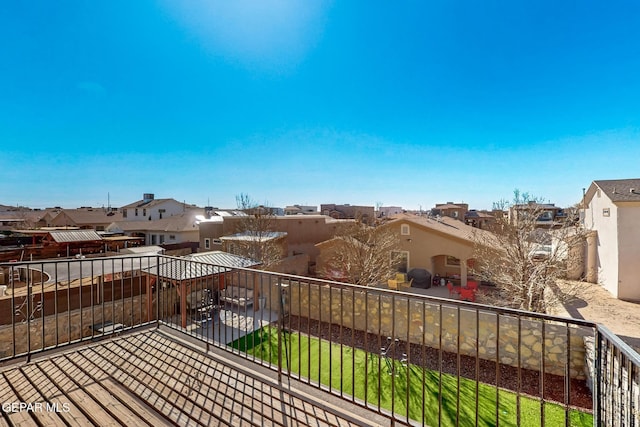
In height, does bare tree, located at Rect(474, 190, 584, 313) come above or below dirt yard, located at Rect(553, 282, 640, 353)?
above

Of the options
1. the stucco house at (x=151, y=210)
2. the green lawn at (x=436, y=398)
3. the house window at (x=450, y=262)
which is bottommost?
the green lawn at (x=436, y=398)

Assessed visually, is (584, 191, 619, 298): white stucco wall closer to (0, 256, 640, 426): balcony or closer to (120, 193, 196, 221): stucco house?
(0, 256, 640, 426): balcony

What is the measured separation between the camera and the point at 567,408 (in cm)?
157

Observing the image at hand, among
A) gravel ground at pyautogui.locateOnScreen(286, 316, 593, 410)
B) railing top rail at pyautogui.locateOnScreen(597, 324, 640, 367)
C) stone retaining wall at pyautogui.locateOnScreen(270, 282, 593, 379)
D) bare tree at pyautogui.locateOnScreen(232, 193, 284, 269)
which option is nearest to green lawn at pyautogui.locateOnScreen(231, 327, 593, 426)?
gravel ground at pyautogui.locateOnScreen(286, 316, 593, 410)

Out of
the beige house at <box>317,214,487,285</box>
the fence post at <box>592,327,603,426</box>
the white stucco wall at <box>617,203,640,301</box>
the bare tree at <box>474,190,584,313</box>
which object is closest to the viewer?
the fence post at <box>592,327,603,426</box>

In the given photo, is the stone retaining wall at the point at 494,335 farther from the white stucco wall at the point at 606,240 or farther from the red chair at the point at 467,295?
the white stucco wall at the point at 606,240

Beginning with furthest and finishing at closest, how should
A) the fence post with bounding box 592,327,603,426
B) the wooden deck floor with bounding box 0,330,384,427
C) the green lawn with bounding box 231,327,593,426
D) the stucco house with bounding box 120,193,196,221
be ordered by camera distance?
the stucco house with bounding box 120,193,196,221 → the green lawn with bounding box 231,327,593,426 → the wooden deck floor with bounding box 0,330,384,427 → the fence post with bounding box 592,327,603,426

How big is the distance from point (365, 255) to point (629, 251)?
9.17m

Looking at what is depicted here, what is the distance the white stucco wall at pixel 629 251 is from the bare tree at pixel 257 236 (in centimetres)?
1319

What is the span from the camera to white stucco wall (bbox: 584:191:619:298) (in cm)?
1020

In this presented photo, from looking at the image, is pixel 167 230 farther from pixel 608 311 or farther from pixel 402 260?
pixel 608 311

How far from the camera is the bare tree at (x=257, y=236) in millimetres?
14172

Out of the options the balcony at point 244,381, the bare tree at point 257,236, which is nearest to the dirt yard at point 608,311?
the balcony at point 244,381

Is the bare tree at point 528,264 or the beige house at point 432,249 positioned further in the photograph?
the beige house at point 432,249
